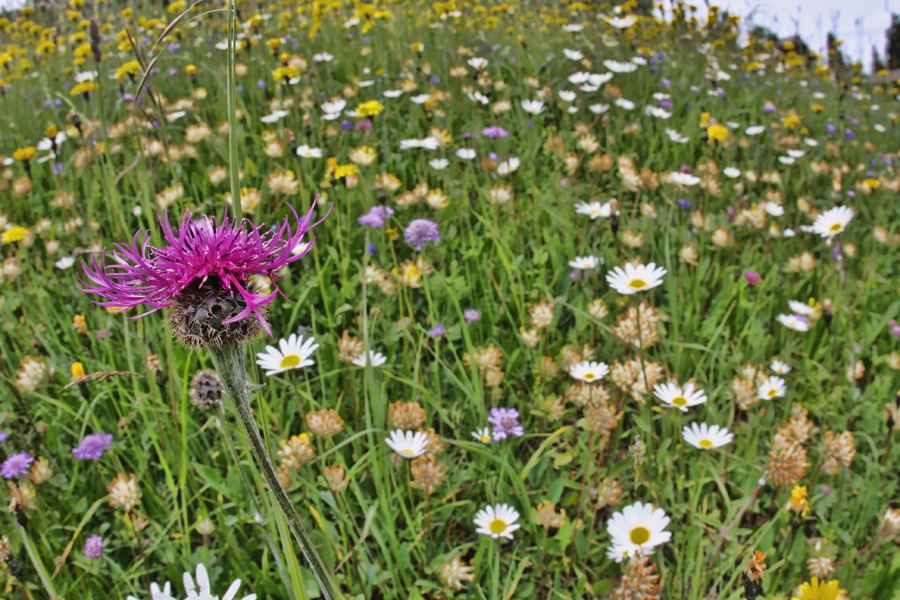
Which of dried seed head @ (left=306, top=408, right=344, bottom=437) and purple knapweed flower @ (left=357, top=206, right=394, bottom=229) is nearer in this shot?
dried seed head @ (left=306, top=408, right=344, bottom=437)

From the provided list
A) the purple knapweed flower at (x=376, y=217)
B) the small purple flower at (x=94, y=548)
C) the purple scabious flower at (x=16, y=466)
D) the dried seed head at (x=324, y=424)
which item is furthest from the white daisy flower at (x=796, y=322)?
the purple scabious flower at (x=16, y=466)

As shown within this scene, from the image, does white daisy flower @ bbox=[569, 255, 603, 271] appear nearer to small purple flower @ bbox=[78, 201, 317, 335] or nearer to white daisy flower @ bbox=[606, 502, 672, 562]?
white daisy flower @ bbox=[606, 502, 672, 562]

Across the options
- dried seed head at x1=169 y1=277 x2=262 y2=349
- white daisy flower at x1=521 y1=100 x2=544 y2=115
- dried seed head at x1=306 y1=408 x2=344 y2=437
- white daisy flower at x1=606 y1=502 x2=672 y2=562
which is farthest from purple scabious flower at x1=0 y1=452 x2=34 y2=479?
white daisy flower at x1=521 y1=100 x2=544 y2=115

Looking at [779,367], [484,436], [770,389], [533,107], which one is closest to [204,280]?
[484,436]

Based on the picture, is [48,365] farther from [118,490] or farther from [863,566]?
[863,566]

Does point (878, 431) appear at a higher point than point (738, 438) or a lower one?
lower

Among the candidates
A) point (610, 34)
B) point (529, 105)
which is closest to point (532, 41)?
point (610, 34)

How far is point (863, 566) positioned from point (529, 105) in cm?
286

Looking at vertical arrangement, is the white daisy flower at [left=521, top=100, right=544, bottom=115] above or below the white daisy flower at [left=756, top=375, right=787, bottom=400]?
above

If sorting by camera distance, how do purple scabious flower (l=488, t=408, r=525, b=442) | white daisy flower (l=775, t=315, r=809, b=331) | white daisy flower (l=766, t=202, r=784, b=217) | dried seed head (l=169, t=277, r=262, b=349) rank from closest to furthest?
dried seed head (l=169, t=277, r=262, b=349) → purple scabious flower (l=488, t=408, r=525, b=442) → white daisy flower (l=775, t=315, r=809, b=331) → white daisy flower (l=766, t=202, r=784, b=217)

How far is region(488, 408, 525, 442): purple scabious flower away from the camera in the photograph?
56.9 inches

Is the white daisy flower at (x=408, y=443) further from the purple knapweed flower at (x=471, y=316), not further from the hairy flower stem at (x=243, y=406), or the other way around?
the hairy flower stem at (x=243, y=406)

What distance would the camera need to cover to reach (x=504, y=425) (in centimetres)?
147

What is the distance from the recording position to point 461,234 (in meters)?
2.51
